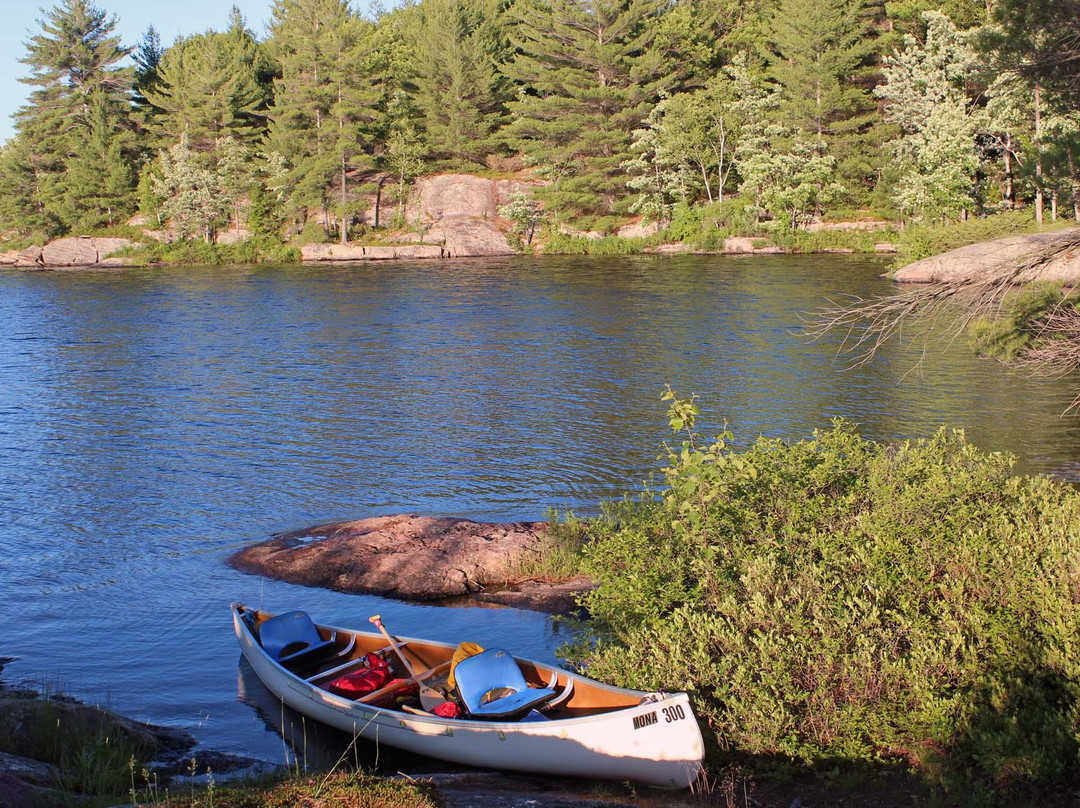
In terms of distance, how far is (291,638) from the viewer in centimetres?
995

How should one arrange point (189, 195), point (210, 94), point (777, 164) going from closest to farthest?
1. point (777, 164)
2. point (189, 195)
3. point (210, 94)

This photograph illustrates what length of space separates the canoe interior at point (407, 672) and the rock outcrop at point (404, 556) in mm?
2071

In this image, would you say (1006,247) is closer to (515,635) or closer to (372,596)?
(515,635)

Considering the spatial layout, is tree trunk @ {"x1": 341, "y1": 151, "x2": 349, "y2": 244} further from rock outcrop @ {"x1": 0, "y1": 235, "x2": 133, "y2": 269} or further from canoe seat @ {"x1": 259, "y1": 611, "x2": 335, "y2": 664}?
canoe seat @ {"x1": 259, "y1": 611, "x2": 335, "y2": 664}

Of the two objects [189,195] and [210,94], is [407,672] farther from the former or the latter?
[210,94]

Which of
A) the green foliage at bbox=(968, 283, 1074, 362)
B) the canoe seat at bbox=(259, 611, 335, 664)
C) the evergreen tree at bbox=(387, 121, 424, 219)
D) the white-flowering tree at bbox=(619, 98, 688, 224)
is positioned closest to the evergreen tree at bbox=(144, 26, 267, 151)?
the evergreen tree at bbox=(387, 121, 424, 219)

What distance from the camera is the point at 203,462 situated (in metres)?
18.2

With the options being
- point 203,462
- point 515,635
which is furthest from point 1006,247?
point 203,462

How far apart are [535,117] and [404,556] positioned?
169ft

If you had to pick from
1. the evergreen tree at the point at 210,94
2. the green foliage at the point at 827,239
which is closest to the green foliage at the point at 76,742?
the green foliage at the point at 827,239

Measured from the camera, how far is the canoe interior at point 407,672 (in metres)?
8.00

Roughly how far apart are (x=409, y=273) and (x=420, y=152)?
15754 millimetres

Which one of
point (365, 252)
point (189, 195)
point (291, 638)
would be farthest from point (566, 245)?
point (291, 638)

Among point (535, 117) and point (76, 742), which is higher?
point (535, 117)
